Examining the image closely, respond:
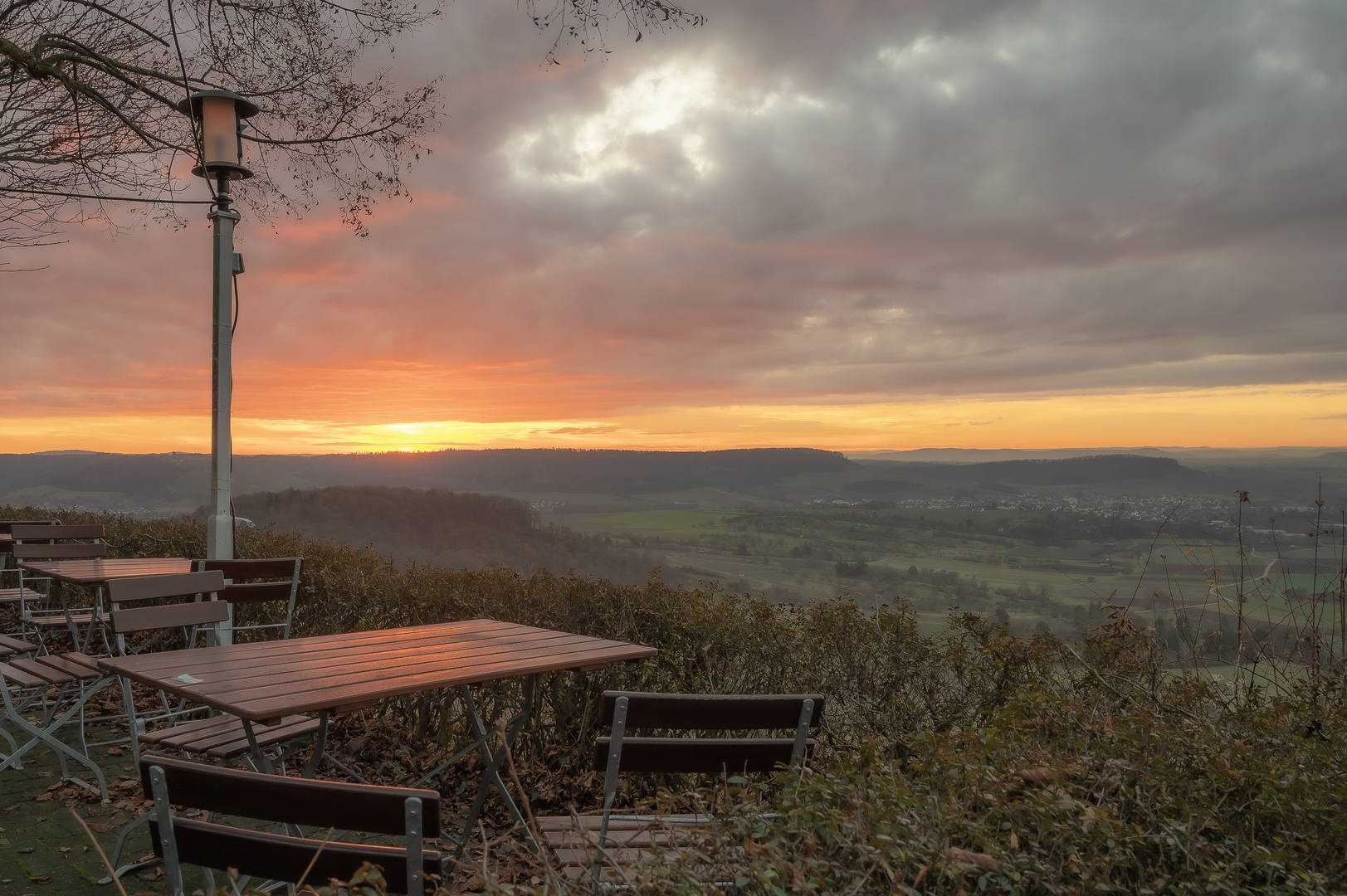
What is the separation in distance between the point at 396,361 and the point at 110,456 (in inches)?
370

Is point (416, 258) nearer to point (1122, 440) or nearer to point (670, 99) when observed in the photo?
point (670, 99)

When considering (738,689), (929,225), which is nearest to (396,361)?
(929,225)

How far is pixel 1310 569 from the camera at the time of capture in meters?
4.02

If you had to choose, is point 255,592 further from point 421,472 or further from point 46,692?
point 421,472

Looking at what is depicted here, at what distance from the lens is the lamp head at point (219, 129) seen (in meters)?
5.48

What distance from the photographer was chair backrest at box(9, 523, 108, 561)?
6434 mm

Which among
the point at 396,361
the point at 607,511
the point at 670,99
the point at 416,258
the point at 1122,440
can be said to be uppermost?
the point at 670,99

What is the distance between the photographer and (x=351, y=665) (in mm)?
3322

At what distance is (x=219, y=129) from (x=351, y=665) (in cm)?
417

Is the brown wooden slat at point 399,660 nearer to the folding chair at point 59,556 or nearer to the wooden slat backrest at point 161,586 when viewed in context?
the wooden slat backrest at point 161,586

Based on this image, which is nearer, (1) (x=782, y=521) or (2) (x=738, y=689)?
(2) (x=738, y=689)

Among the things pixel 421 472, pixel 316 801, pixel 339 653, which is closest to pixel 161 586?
pixel 339 653

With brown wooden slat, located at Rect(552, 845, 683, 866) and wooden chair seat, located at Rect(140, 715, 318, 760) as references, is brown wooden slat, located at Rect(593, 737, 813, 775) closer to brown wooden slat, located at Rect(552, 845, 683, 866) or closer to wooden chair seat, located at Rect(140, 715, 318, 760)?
brown wooden slat, located at Rect(552, 845, 683, 866)

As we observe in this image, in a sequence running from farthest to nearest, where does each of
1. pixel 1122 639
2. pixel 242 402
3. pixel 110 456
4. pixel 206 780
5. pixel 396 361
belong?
pixel 110 456 → pixel 396 361 → pixel 242 402 → pixel 1122 639 → pixel 206 780
